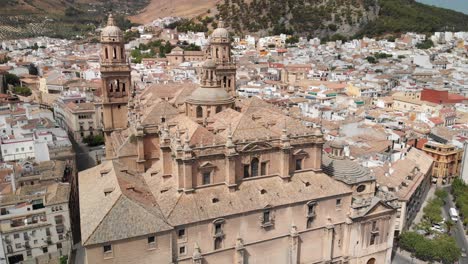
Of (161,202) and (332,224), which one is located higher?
(161,202)

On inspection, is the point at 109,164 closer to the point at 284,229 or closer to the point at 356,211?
the point at 284,229

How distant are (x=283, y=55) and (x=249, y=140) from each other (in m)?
147

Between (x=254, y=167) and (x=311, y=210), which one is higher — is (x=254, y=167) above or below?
above

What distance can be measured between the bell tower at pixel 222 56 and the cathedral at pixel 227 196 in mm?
13335

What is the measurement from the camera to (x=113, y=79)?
5516cm

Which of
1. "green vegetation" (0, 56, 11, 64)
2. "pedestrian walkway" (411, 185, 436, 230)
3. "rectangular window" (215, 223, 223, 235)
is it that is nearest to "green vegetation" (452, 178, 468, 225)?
"pedestrian walkway" (411, 185, 436, 230)

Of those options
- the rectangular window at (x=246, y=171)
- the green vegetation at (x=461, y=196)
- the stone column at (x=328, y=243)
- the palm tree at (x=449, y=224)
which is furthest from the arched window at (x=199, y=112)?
the green vegetation at (x=461, y=196)

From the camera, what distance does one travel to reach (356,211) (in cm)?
3903

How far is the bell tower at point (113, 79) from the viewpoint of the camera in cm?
5397

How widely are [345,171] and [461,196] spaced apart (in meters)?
27.7

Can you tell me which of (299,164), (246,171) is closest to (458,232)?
(299,164)

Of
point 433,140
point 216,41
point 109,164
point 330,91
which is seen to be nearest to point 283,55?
point 330,91

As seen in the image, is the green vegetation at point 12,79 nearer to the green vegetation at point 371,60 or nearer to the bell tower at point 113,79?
the bell tower at point 113,79

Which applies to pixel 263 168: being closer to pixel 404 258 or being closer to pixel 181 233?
pixel 181 233
